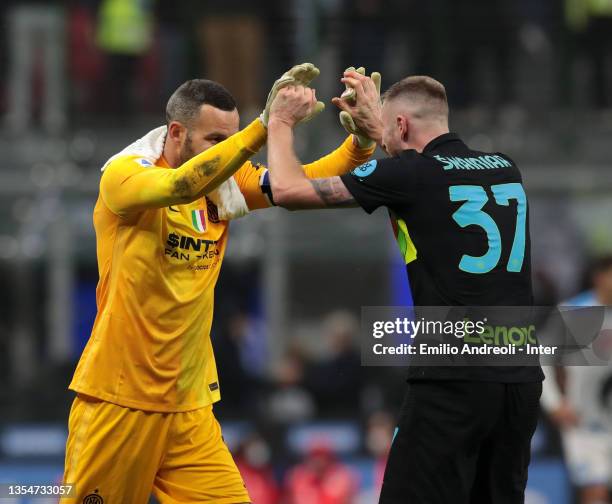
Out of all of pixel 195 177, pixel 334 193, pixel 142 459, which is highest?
pixel 195 177

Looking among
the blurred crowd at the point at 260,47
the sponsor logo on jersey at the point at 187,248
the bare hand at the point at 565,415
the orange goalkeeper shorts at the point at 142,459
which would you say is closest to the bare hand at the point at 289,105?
the sponsor logo on jersey at the point at 187,248

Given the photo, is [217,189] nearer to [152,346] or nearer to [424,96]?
[152,346]

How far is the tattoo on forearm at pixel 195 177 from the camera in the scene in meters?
4.93

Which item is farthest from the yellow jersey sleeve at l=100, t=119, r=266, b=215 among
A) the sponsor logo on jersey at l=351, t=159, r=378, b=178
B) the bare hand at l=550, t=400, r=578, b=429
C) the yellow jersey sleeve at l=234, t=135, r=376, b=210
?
the bare hand at l=550, t=400, r=578, b=429

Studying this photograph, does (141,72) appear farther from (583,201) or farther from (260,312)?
(583,201)

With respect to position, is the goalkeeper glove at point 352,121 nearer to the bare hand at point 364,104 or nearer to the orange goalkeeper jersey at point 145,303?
the bare hand at point 364,104

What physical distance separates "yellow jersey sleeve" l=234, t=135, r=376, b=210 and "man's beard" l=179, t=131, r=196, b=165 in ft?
1.20

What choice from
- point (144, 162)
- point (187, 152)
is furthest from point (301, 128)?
point (144, 162)

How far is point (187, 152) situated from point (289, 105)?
0.63 metres

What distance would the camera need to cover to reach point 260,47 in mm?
13281

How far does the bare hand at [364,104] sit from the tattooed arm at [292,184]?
1.65 feet

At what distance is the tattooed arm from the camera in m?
4.91

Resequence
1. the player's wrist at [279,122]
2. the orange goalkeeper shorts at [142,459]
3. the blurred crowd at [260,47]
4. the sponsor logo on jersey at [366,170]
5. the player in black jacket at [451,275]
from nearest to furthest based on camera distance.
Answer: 1. the player in black jacket at [451,275]
2. the sponsor logo on jersey at [366,170]
3. the player's wrist at [279,122]
4. the orange goalkeeper shorts at [142,459]
5. the blurred crowd at [260,47]

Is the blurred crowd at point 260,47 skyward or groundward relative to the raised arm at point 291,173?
skyward
